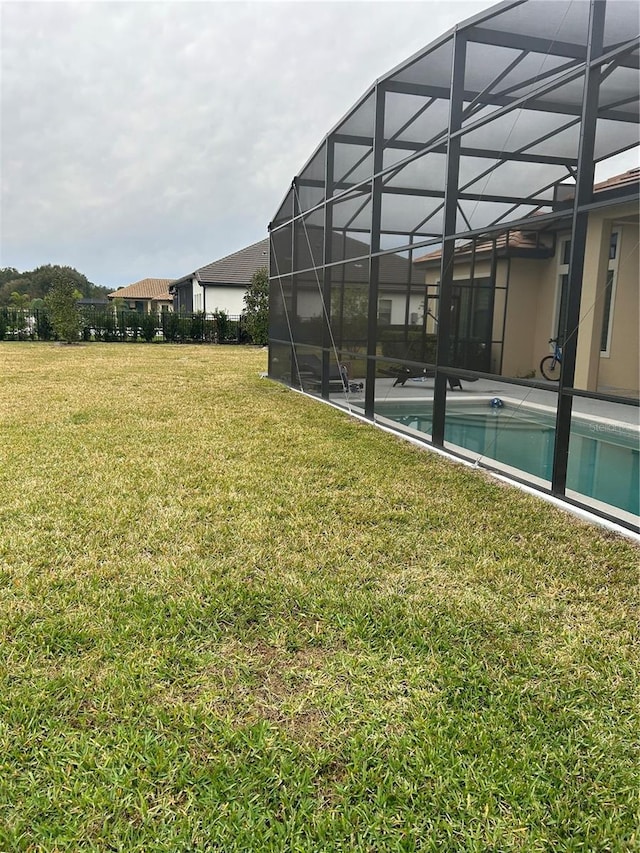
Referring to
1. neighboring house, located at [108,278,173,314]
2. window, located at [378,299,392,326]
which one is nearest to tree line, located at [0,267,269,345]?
window, located at [378,299,392,326]

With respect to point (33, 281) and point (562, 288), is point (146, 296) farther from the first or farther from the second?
point (562, 288)

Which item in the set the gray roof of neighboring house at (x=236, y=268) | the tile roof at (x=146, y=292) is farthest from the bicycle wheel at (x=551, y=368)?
the tile roof at (x=146, y=292)

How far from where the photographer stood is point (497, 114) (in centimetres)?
514

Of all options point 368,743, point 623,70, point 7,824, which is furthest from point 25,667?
point 623,70

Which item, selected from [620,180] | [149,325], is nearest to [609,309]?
[620,180]

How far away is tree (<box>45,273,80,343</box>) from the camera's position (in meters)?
21.2

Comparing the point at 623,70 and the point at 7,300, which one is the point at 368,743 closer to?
the point at 623,70

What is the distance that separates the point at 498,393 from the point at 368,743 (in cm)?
410

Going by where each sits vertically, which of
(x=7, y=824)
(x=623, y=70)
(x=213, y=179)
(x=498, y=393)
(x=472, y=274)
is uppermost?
(x=213, y=179)

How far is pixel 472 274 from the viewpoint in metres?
5.57

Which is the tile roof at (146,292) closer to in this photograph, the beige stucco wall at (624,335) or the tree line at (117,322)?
the tree line at (117,322)

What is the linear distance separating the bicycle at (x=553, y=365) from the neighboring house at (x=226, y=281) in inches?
969

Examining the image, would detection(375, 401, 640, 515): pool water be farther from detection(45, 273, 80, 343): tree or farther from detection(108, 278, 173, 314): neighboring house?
detection(108, 278, 173, 314): neighboring house

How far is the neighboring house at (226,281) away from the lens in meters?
29.6
